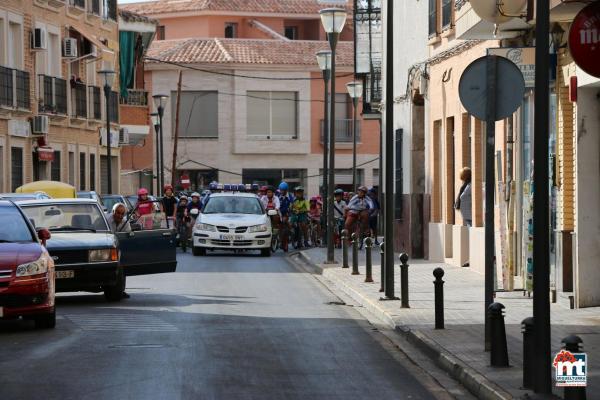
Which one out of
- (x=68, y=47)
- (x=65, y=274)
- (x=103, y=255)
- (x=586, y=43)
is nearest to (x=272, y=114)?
(x=68, y=47)

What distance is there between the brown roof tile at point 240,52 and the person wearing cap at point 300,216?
34145 millimetres

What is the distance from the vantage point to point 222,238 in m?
39.1

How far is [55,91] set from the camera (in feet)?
160

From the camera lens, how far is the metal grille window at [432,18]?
1266 inches

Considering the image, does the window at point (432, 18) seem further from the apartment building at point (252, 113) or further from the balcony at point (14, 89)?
the apartment building at point (252, 113)

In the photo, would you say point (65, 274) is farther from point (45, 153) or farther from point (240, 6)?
point (240, 6)

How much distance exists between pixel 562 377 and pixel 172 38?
81094 millimetres

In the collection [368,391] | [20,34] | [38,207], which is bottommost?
[368,391]

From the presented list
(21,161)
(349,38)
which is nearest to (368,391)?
(21,161)

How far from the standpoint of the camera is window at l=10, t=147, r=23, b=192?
1754 inches

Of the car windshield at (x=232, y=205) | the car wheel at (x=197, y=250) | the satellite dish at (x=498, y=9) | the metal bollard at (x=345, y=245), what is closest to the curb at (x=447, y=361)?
the satellite dish at (x=498, y=9)

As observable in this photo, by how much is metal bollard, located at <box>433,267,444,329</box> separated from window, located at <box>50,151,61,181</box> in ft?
111

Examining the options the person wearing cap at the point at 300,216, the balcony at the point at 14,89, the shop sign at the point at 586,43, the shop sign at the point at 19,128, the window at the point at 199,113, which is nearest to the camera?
the shop sign at the point at 586,43

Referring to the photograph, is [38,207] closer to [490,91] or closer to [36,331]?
[36,331]
